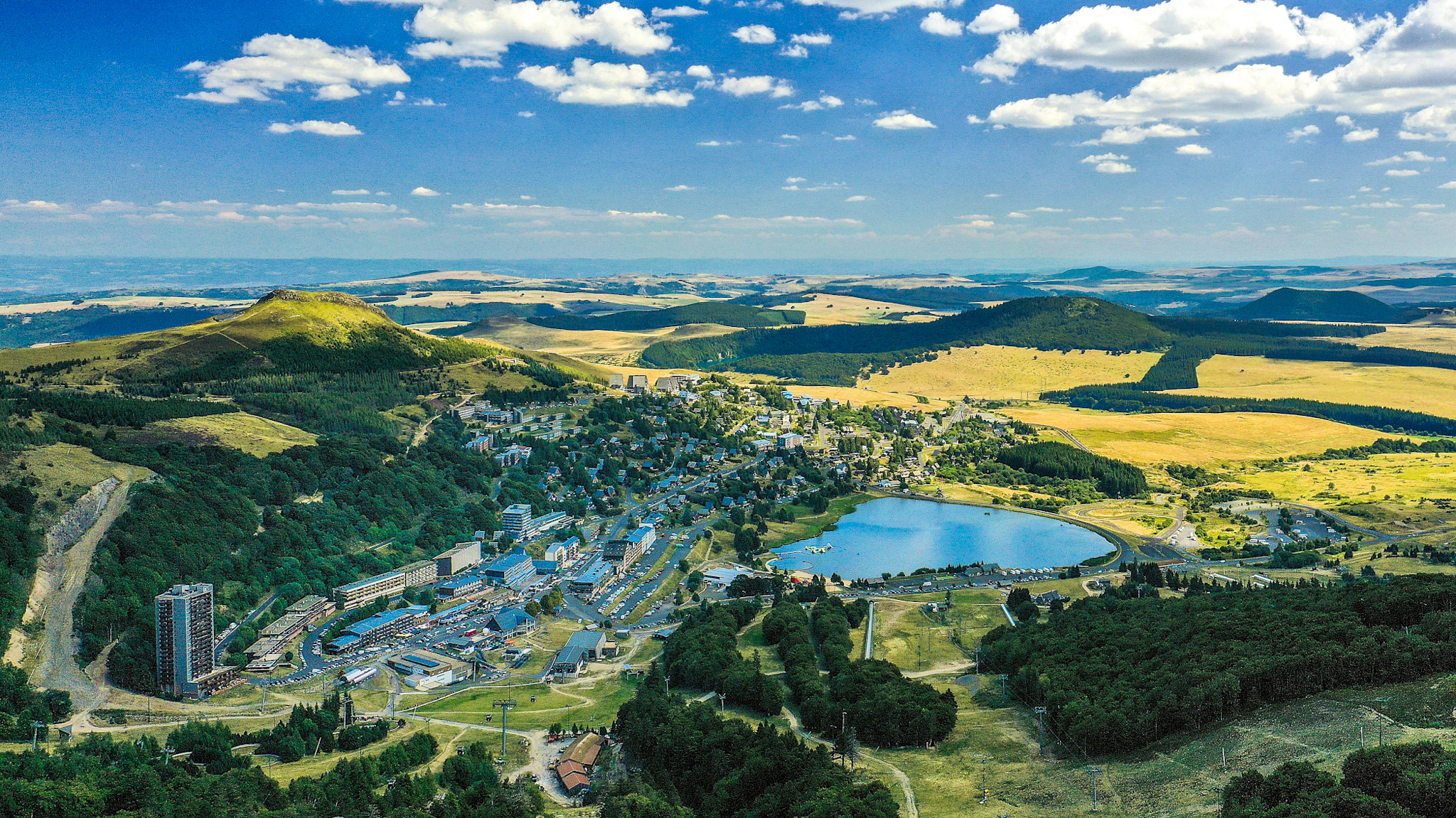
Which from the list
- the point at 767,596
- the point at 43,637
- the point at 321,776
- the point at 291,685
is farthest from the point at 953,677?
the point at 43,637

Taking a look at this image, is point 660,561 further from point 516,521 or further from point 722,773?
point 722,773

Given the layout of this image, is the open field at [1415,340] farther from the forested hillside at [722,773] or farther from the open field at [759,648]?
the forested hillside at [722,773]

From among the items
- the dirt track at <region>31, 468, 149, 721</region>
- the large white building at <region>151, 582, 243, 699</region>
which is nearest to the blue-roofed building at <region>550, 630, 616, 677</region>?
the large white building at <region>151, 582, 243, 699</region>

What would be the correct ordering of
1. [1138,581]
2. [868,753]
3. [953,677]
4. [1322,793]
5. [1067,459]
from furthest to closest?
[1067,459] < [1138,581] < [953,677] < [868,753] < [1322,793]

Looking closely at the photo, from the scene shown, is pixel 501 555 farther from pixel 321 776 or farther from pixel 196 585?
pixel 321 776

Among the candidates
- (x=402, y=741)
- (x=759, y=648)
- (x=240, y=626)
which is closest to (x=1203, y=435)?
(x=759, y=648)

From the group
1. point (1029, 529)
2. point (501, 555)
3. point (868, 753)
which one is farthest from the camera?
point (1029, 529)

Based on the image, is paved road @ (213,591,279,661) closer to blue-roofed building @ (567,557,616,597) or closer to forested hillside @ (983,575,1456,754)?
blue-roofed building @ (567,557,616,597)
